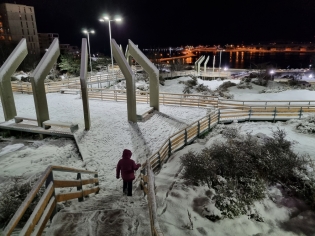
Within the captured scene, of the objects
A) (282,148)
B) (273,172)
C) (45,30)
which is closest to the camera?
(273,172)

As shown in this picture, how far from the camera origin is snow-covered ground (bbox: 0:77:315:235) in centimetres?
568

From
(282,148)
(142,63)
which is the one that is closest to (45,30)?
(142,63)

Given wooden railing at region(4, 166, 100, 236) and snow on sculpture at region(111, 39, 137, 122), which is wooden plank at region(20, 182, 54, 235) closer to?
wooden railing at region(4, 166, 100, 236)

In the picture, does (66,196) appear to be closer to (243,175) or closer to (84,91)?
(243,175)

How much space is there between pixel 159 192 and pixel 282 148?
5545mm

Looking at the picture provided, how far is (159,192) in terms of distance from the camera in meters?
6.45

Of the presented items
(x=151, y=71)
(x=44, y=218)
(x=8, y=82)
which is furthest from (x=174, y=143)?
(x=8, y=82)

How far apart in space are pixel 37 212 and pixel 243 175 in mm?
6062

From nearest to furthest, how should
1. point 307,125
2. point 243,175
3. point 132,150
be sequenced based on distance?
point 243,175 → point 132,150 → point 307,125

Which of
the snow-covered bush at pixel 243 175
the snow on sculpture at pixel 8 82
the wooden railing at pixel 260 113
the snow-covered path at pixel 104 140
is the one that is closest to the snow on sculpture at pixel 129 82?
the snow-covered path at pixel 104 140

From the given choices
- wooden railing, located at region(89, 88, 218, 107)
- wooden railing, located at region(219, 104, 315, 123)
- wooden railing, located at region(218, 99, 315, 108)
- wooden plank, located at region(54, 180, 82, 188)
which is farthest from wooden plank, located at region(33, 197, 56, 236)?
wooden railing, located at region(218, 99, 315, 108)

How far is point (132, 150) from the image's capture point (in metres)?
9.80

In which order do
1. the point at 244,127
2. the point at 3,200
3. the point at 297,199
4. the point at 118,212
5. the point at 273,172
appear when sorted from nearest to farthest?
the point at 118,212, the point at 3,200, the point at 297,199, the point at 273,172, the point at 244,127

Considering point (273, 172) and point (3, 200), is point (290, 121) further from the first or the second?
point (3, 200)
